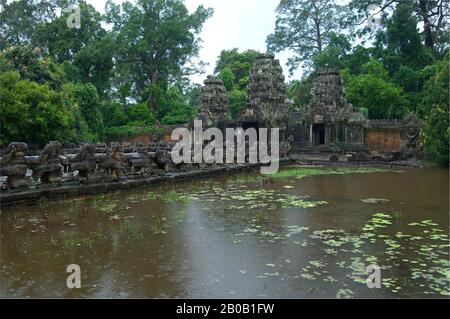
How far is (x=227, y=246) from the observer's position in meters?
6.30

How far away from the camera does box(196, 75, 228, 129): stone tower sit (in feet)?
119

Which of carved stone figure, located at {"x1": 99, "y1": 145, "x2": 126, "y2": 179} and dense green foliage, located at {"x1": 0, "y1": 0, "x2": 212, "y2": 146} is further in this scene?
dense green foliage, located at {"x1": 0, "y1": 0, "x2": 212, "y2": 146}

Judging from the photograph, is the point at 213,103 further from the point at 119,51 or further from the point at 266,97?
the point at 119,51

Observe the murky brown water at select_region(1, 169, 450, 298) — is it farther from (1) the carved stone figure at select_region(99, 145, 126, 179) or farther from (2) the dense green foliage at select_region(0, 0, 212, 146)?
(2) the dense green foliage at select_region(0, 0, 212, 146)

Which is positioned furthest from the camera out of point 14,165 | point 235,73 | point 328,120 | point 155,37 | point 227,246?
point 235,73

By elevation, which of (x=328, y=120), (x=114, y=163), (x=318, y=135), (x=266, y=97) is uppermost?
(x=266, y=97)

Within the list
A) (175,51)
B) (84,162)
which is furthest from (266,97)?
(84,162)

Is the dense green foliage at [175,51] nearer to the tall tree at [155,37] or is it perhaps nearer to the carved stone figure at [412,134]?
the tall tree at [155,37]

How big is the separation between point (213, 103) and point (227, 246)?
32181 millimetres

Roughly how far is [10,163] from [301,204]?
635cm

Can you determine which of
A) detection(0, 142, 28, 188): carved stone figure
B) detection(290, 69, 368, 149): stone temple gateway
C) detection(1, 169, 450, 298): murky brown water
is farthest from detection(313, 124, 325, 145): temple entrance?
detection(0, 142, 28, 188): carved stone figure

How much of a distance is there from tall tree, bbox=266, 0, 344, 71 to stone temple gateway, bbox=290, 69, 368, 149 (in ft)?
64.9

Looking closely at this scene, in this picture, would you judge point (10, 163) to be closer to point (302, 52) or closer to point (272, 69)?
point (272, 69)

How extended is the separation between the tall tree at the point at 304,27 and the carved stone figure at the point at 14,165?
47951mm
